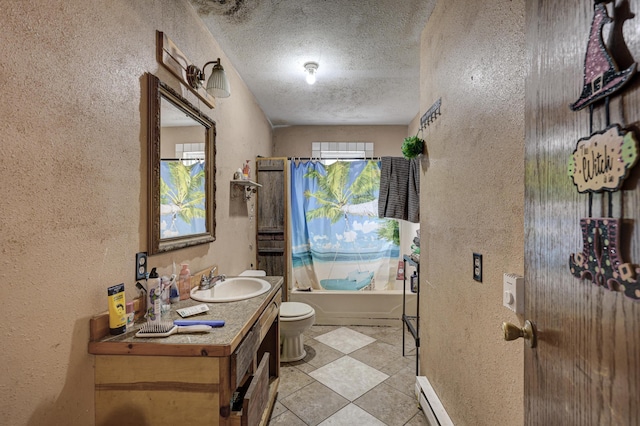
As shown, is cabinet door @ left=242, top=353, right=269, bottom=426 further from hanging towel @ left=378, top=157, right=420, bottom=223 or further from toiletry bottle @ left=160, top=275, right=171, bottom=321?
hanging towel @ left=378, top=157, right=420, bottom=223

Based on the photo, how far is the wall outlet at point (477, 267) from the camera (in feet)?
3.86

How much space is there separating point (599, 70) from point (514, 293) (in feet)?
2.20

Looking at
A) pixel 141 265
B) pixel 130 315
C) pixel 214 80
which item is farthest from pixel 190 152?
pixel 130 315

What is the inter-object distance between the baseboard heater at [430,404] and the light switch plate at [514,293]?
0.91m

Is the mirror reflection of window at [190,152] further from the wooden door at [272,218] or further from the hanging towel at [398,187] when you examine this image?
the hanging towel at [398,187]

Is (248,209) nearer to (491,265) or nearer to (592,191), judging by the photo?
(491,265)

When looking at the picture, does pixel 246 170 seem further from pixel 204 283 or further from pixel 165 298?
pixel 165 298

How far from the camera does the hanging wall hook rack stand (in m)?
1.66

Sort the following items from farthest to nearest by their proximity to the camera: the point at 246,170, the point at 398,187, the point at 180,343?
1. the point at 398,187
2. the point at 246,170
3. the point at 180,343

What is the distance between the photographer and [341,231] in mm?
3584

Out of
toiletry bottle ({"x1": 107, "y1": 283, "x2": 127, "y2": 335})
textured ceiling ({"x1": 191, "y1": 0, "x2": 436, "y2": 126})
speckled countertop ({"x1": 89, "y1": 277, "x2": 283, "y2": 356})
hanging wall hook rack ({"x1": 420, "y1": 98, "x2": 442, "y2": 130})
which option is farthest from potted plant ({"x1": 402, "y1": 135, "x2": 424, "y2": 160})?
toiletry bottle ({"x1": 107, "y1": 283, "x2": 127, "y2": 335})

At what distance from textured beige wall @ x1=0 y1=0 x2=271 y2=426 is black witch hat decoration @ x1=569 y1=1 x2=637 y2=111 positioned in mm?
1346

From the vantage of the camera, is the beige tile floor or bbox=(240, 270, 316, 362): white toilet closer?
the beige tile floor

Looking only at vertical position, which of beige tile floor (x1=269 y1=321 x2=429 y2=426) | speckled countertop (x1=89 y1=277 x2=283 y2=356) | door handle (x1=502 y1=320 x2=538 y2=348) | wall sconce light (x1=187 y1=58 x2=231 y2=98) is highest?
wall sconce light (x1=187 y1=58 x2=231 y2=98)
